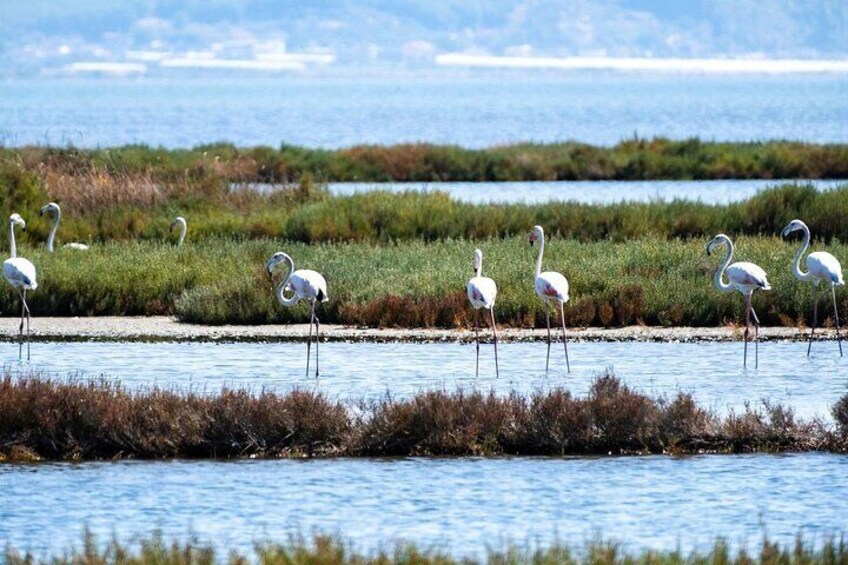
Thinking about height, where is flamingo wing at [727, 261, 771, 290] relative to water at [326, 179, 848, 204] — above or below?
below

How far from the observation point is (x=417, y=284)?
22.8 metres

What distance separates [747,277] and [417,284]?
4.92 meters

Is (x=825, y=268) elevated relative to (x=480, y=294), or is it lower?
elevated

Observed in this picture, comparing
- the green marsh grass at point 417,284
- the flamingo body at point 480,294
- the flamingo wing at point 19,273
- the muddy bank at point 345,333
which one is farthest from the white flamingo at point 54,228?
the flamingo body at point 480,294

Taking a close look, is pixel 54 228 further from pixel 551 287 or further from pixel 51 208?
pixel 551 287

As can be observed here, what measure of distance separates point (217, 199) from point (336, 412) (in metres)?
19.7

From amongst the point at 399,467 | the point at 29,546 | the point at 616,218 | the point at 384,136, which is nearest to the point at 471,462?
the point at 399,467

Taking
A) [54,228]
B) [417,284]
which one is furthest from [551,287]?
[54,228]

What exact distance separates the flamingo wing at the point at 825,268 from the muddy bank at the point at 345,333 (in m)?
1.34

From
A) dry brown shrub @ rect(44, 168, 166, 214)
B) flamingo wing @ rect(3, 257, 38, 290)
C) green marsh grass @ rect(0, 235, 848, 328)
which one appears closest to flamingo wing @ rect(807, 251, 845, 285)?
green marsh grass @ rect(0, 235, 848, 328)

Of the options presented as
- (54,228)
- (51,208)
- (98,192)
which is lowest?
(54,228)

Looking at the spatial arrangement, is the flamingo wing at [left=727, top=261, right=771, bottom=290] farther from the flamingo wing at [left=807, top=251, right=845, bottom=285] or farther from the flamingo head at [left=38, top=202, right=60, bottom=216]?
the flamingo head at [left=38, top=202, right=60, bottom=216]

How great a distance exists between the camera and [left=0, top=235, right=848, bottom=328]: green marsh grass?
73.2 ft

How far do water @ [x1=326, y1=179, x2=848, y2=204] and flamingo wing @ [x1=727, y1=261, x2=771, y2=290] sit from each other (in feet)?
69.4
